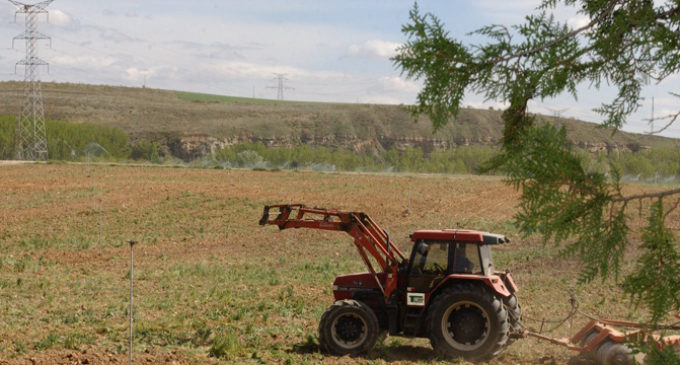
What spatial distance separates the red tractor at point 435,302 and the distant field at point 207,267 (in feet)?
1.81

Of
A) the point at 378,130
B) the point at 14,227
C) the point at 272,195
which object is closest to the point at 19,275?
the point at 14,227

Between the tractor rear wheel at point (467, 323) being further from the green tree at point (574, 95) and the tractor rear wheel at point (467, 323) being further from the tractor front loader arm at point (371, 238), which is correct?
the green tree at point (574, 95)

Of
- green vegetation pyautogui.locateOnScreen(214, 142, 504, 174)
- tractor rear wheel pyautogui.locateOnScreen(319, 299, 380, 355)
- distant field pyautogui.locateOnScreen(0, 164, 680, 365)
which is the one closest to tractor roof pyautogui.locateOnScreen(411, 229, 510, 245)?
tractor rear wheel pyautogui.locateOnScreen(319, 299, 380, 355)

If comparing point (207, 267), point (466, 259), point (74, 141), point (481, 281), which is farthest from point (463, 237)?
point (74, 141)

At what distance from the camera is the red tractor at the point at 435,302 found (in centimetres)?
1106

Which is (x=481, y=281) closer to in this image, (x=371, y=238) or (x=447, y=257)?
(x=447, y=257)

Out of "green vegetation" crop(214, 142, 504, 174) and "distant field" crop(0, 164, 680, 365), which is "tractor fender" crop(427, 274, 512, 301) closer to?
"distant field" crop(0, 164, 680, 365)

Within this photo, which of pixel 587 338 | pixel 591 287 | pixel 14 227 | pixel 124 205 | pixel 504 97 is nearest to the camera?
pixel 504 97

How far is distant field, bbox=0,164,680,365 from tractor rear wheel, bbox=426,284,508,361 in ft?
2.38

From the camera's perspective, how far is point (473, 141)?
125 m

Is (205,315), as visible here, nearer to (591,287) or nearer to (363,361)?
(363,361)

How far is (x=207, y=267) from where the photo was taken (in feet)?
66.8

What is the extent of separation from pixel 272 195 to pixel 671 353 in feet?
106

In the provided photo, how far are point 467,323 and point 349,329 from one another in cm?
192
